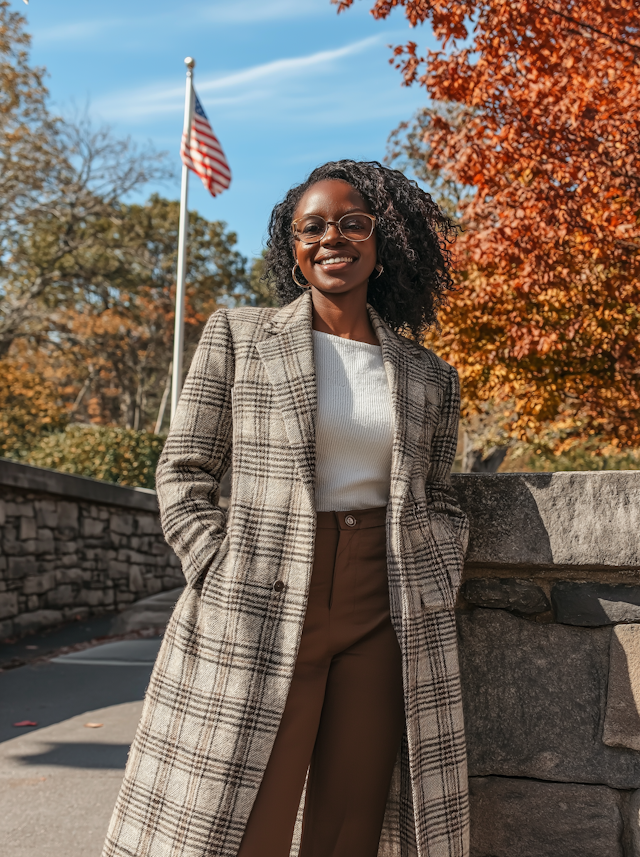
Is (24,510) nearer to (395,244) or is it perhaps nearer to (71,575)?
(71,575)

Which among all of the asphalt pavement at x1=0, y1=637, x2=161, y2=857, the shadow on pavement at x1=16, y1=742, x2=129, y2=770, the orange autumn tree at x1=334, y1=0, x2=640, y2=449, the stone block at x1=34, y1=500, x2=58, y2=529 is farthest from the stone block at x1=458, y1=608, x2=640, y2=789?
the stone block at x1=34, y1=500, x2=58, y2=529

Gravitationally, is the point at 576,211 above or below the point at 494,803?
above

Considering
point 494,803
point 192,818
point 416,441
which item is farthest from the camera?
point 494,803

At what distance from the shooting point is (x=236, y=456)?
1.90m

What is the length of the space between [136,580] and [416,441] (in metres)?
9.18

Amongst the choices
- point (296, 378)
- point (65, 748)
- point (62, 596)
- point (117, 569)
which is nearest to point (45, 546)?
point (62, 596)

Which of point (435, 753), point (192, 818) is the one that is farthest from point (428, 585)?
point (192, 818)

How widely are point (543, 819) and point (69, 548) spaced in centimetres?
736

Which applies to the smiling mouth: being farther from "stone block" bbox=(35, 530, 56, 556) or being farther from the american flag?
the american flag

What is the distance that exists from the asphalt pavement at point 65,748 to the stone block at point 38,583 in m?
1.24

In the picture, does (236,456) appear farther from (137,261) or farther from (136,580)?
(137,261)

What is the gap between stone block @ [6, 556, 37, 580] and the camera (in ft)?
24.4

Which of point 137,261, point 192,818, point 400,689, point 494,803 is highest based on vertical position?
point 137,261

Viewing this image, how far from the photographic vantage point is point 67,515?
343 inches
